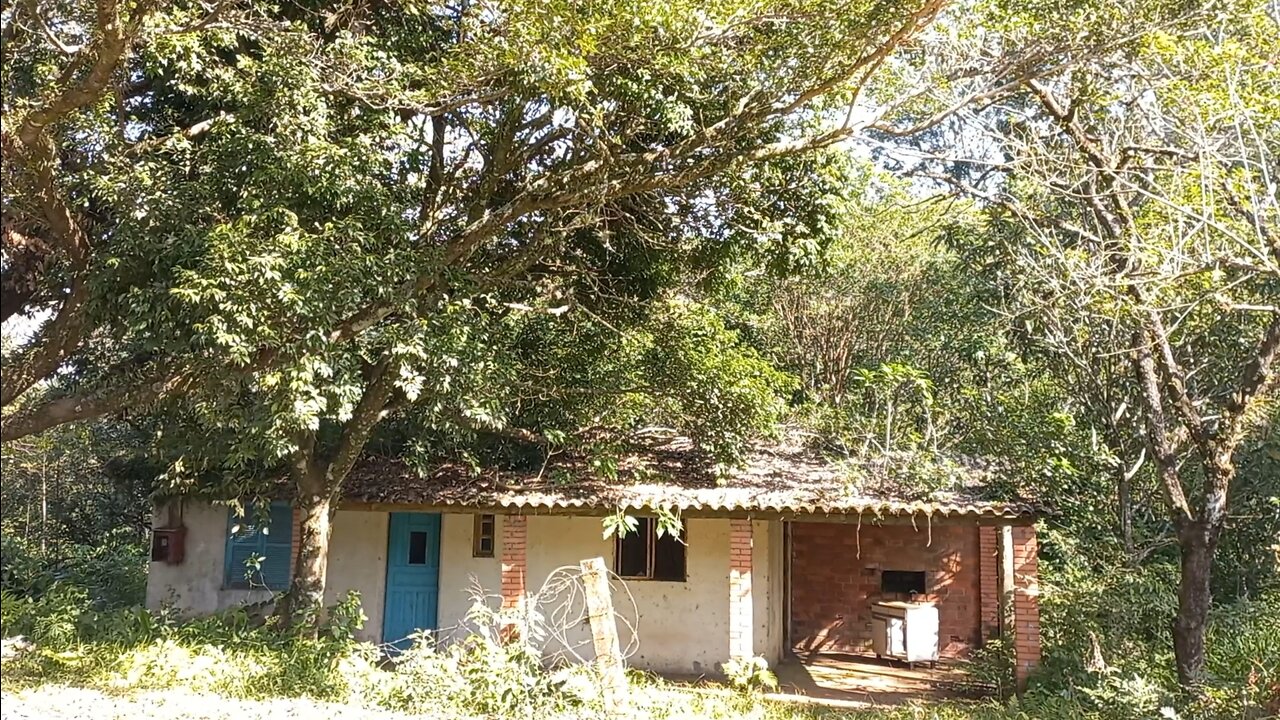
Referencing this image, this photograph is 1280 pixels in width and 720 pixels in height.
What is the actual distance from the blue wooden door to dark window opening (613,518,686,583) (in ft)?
8.21

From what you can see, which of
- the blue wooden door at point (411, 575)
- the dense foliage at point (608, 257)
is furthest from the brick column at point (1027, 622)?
the blue wooden door at point (411, 575)

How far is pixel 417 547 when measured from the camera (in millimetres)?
12453

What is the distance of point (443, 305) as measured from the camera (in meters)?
8.63

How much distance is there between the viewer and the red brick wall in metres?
13.8

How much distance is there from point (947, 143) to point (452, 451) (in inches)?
289

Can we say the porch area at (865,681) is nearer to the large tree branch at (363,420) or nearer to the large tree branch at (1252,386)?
the large tree branch at (1252,386)

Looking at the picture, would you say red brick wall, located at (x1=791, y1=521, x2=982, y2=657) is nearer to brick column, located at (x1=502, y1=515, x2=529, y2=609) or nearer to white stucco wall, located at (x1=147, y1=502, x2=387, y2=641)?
brick column, located at (x1=502, y1=515, x2=529, y2=609)

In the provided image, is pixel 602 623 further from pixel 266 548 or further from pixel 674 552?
pixel 266 548

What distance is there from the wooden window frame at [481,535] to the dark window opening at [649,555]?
1.64 m

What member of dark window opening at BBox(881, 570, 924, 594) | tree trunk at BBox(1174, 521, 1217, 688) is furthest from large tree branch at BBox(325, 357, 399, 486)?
dark window opening at BBox(881, 570, 924, 594)

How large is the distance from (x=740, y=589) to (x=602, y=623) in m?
3.40

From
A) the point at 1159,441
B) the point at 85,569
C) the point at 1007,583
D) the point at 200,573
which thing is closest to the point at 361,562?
the point at 200,573

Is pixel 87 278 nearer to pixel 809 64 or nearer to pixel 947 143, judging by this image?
pixel 809 64

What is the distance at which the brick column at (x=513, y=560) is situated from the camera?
10977 mm
